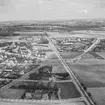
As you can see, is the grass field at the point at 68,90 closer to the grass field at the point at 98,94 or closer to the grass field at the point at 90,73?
→ the grass field at the point at 98,94

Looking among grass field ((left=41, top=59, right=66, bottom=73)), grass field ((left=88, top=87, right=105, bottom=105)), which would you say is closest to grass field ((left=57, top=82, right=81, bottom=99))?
grass field ((left=88, top=87, right=105, bottom=105))

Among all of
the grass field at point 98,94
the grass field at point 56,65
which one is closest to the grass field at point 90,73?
the grass field at point 98,94

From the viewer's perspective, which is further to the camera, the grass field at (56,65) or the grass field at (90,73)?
the grass field at (56,65)

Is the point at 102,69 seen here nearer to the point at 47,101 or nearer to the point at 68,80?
the point at 68,80

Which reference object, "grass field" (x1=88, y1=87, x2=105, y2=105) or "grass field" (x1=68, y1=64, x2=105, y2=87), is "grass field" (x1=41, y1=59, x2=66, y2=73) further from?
"grass field" (x1=88, y1=87, x2=105, y2=105)

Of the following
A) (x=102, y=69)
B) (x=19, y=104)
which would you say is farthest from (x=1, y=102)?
(x=102, y=69)

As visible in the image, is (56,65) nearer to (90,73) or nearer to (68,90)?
(90,73)

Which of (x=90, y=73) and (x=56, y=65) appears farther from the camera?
(x=56, y=65)

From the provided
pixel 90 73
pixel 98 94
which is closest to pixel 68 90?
pixel 98 94
